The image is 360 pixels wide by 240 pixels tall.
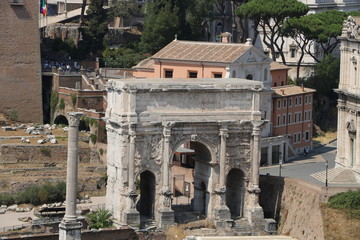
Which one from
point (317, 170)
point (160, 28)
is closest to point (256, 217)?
point (317, 170)

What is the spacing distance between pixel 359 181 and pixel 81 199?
15.6 m

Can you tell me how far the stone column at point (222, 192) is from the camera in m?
73.9

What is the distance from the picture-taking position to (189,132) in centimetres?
7356

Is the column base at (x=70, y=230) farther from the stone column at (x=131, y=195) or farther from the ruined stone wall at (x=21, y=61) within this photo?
the ruined stone wall at (x=21, y=61)

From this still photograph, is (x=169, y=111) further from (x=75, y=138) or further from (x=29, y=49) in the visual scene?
(x=29, y=49)

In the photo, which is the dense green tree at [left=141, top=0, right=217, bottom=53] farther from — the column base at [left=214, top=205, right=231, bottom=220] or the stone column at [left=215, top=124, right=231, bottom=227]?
the column base at [left=214, top=205, right=231, bottom=220]

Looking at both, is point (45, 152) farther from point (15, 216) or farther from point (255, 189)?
point (255, 189)

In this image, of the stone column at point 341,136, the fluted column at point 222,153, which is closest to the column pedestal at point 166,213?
the fluted column at point 222,153

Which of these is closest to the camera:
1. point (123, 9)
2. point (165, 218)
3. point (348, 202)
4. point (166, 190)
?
point (348, 202)

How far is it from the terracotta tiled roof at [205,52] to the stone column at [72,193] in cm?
2498

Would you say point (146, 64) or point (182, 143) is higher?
point (146, 64)

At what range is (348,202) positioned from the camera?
7131 cm

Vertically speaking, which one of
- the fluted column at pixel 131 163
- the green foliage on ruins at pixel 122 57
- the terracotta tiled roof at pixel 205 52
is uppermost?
the terracotta tiled roof at pixel 205 52

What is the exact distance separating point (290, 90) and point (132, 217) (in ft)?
82.3
